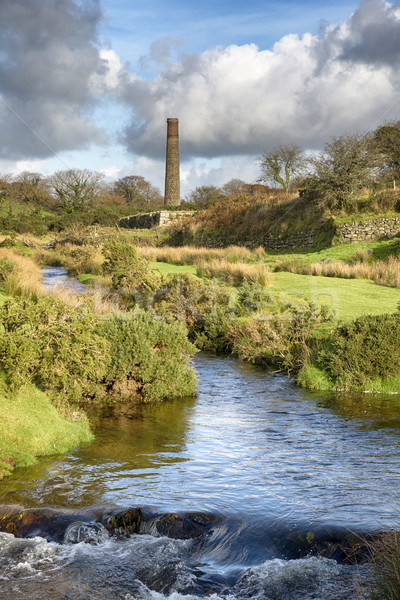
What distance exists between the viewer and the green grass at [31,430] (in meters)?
7.73

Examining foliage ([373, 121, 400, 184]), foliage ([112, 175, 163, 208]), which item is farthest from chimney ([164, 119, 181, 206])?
foliage ([373, 121, 400, 184])

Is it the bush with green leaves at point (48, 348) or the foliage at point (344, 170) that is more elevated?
the foliage at point (344, 170)

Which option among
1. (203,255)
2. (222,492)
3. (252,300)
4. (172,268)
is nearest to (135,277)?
(252,300)

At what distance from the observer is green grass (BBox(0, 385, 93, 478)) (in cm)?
773

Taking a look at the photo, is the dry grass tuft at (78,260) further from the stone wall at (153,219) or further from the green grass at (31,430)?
the green grass at (31,430)

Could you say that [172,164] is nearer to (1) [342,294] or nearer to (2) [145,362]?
(1) [342,294]

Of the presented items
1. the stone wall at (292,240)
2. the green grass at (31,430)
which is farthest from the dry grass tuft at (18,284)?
the stone wall at (292,240)

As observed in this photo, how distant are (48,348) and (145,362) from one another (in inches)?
95.6

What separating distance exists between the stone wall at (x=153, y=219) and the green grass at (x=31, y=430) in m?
49.1

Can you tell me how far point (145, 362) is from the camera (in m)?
11.2

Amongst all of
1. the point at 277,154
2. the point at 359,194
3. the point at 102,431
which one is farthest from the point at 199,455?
the point at 277,154

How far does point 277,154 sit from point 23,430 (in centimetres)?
5390

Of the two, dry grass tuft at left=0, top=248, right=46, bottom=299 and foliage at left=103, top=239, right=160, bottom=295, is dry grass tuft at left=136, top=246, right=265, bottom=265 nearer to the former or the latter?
foliage at left=103, top=239, right=160, bottom=295

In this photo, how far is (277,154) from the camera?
5819 centimetres
